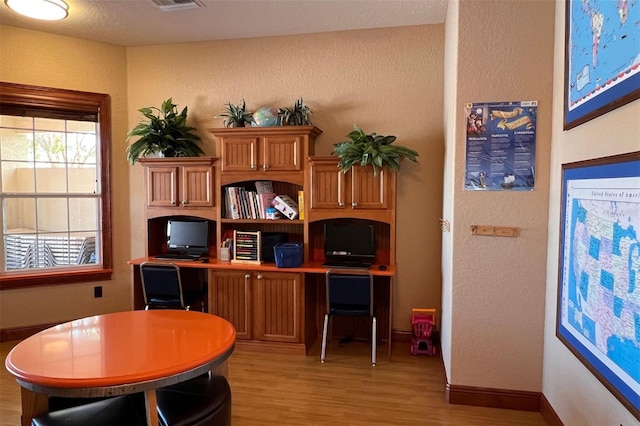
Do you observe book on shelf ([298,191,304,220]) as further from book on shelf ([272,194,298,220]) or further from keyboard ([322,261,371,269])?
keyboard ([322,261,371,269])

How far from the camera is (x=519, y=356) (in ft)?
8.61

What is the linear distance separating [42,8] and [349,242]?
320 cm

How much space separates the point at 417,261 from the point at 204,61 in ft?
9.82

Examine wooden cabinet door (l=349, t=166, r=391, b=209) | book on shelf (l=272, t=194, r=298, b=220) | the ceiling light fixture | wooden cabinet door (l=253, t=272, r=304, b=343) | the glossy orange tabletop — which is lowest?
wooden cabinet door (l=253, t=272, r=304, b=343)

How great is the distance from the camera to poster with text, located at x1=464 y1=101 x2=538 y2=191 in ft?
8.33

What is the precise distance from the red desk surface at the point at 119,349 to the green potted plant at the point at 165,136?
2.02 metres

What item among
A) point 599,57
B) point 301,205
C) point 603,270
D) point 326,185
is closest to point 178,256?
point 301,205

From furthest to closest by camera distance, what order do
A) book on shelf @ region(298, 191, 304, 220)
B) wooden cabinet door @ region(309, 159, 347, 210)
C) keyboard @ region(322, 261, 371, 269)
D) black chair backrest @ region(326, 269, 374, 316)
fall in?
book on shelf @ region(298, 191, 304, 220) < wooden cabinet door @ region(309, 159, 347, 210) < keyboard @ region(322, 261, 371, 269) < black chair backrest @ region(326, 269, 374, 316)

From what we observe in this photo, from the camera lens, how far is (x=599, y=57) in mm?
1828

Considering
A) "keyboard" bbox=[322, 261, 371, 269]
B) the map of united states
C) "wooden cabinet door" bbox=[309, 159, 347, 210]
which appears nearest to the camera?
the map of united states

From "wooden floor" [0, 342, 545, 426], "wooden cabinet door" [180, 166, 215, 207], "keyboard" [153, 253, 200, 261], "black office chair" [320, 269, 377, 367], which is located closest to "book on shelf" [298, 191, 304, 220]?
"black office chair" [320, 269, 377, 367]

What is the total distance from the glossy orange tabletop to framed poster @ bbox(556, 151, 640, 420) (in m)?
1.71

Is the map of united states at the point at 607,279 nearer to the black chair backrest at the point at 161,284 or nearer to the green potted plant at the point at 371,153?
the green potted plant at the point at 371,153

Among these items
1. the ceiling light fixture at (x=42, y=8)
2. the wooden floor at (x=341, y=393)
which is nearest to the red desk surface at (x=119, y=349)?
the wooden floor at (x=341, y=393)
